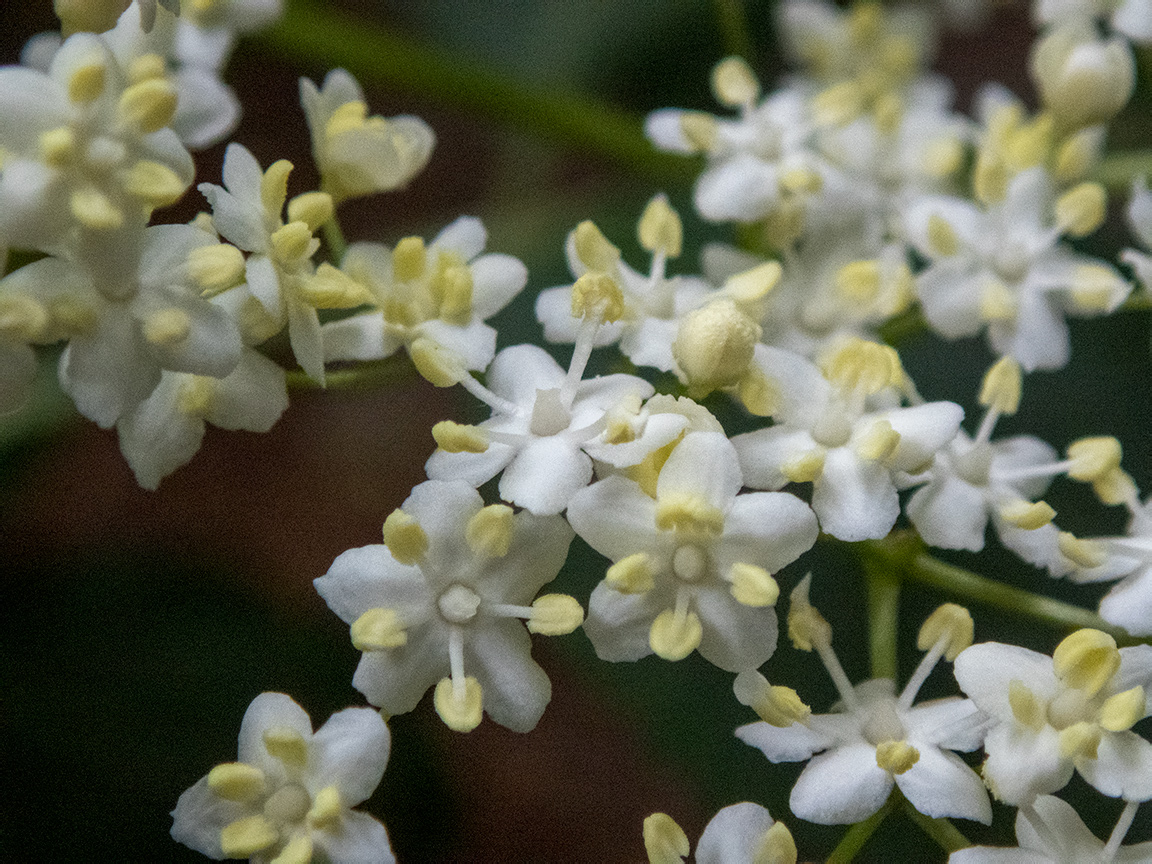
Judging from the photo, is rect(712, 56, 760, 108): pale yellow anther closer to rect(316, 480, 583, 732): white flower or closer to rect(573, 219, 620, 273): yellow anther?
rect(573, 219, 620, 273): yellow anther

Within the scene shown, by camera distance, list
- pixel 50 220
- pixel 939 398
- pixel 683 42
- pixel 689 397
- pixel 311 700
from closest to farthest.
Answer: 1. pixel 50 220
2. pixel 689 397
3. pixel 311 700
4. pixel 939 398
5. pixel 683 42

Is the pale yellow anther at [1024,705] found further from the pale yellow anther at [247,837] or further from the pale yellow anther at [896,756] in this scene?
the pale yellow anther at [247,837]

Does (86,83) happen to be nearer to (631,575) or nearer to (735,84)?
(631,575)

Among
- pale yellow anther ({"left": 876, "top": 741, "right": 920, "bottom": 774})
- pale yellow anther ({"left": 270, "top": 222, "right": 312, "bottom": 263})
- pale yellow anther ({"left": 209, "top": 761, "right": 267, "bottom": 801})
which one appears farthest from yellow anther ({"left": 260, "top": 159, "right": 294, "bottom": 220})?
A: pale yellow anther ({"left": 876, "top": 741, "right": 920, "bottom": 774})

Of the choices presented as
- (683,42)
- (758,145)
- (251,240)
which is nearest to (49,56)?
(251,240)

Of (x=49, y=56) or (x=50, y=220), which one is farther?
(x=49, y=56)

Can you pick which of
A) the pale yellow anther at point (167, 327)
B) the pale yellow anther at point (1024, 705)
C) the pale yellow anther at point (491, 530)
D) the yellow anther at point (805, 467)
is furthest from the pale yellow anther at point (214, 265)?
the pale yellow anther at point (1024, 705)

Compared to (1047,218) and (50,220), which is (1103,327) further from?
(50,220)
